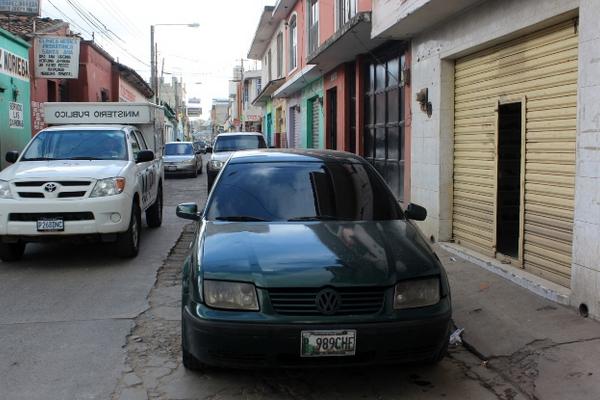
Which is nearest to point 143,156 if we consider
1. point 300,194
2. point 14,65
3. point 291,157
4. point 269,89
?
point 291,157

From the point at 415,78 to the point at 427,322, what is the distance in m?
6.80

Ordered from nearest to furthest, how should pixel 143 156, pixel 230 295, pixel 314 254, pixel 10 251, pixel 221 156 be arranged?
1. pixel 230 295
2. pixel 314 254
3. pixel 10 251
4. pixel 143 156
5. pixel 221 156

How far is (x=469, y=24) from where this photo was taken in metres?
7.85

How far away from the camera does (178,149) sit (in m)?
26.9

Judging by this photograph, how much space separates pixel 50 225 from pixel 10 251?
102cm

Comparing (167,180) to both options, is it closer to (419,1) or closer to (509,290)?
(419,1)

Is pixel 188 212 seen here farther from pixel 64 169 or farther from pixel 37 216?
pixel 64 169

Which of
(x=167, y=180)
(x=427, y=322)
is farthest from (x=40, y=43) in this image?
(x=427, y=322)

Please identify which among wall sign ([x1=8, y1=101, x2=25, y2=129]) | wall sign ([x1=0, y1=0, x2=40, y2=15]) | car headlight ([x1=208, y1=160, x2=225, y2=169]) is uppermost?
wall sign ([x1=0, y1=0, x2=40, y2=15])

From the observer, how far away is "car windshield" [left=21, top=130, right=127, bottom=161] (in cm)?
872

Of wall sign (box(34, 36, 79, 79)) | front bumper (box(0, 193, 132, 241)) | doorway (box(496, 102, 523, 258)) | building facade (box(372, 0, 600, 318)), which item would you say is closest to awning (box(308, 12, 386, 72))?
building facade (box(372, 0, 600, 318))

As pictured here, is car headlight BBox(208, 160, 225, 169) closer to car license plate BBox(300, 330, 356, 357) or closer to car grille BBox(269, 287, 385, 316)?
car grille BBox(269, 287, 385, 316)

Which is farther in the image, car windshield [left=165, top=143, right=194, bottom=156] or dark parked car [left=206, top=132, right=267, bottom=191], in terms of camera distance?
car windshield [left=165, top=143, right=194, bottom=156]

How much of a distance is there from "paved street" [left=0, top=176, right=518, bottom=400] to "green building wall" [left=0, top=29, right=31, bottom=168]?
8.94 metres
